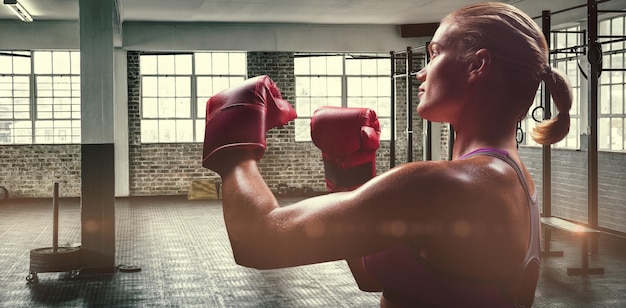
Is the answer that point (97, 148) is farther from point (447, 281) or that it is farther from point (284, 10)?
point (447, 281)

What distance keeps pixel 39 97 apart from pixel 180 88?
2375 mm

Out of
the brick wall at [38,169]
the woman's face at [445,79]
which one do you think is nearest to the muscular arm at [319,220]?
the woman's face at [445,79]

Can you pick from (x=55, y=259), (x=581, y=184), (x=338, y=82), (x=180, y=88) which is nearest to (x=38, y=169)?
(x=180, y=88)

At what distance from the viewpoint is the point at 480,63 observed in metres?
0.92

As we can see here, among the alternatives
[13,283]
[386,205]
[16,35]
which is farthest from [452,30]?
[16,35]

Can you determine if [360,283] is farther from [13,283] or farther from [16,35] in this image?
[16,35]

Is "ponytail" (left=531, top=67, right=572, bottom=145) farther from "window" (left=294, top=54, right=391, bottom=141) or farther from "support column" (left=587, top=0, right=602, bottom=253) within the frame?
"window" (left=294, top=54, right=391, bottom=141)

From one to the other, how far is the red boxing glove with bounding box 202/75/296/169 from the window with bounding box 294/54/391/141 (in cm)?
1195

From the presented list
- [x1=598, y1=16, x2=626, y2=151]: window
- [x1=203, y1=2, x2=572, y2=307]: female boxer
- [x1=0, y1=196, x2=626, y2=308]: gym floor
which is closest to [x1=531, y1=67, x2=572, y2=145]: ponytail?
[x1=203, y1=2, x2=572, y2=307]: female boxer

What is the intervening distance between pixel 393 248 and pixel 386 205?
11 cm

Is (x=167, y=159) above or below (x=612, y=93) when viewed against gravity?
below

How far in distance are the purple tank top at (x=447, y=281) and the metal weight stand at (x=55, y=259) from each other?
18.4ft

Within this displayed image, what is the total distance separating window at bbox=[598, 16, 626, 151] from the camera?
8273mm

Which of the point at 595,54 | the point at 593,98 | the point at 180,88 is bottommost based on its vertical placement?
the point at 593,98
